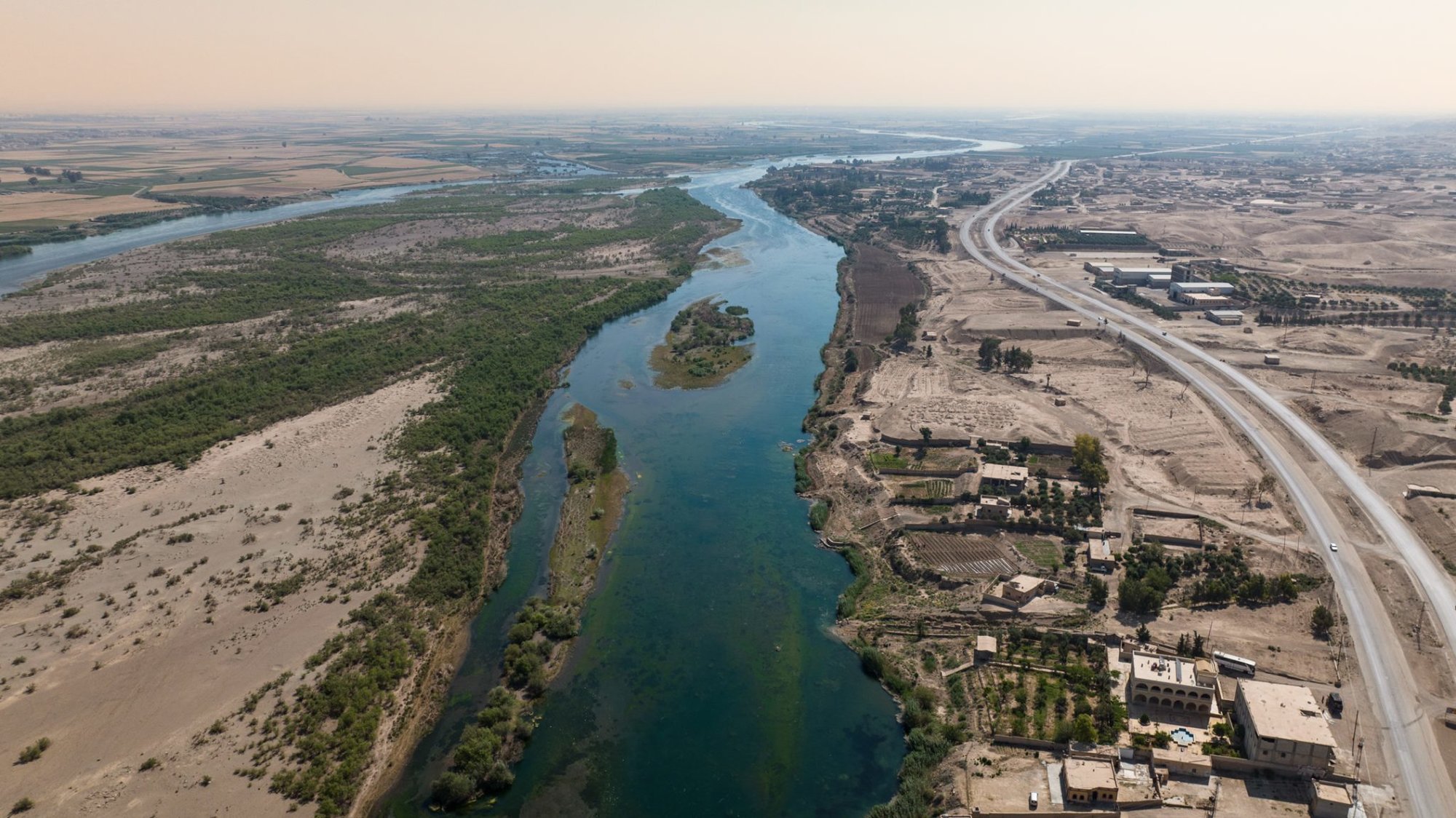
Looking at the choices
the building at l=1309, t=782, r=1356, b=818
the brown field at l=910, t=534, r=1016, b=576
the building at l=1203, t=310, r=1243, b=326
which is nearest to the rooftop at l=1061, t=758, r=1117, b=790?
the building at l=1309, t=782, r=1356, b=818

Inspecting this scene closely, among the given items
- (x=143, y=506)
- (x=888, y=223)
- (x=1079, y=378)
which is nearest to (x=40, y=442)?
(x=143, y=506)

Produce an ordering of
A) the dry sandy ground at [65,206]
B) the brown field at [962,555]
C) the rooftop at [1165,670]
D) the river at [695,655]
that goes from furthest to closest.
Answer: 1. the dry sandy ground at [65,206]
2. the brown field at [962,555]
3. the rooftop at [1165,670]
4. the river at [695,655]

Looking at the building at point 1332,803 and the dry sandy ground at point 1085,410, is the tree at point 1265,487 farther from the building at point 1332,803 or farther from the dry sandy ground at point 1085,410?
the building at point 1332,803

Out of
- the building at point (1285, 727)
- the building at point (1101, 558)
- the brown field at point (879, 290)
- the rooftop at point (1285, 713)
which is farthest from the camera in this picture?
the brown field at point (879, 290)

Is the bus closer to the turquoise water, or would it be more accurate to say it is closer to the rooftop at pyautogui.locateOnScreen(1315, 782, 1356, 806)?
the rooftop at pyautogui.locateOnScreen(1315, 782, 1356, 806)

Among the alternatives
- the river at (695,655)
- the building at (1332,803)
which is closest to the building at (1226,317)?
the river at (695,655)

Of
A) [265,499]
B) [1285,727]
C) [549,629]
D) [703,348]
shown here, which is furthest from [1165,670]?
[703,348]

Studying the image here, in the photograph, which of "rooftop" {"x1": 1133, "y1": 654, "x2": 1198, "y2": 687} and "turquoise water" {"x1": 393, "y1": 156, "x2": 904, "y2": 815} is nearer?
"turquoise water" {"x1": 393, "y1": 156, "x2": 904, "y2": 815}
